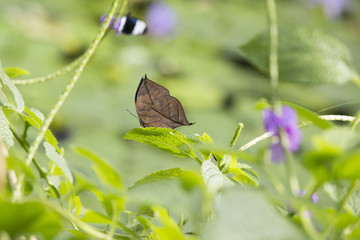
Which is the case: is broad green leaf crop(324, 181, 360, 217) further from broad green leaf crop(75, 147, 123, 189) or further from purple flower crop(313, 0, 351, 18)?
purple flower crop(313, 0, 351, 18)

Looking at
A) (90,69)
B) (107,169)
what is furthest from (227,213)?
(90,69)

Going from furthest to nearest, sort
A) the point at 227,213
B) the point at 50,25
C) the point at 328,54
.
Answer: the point at 50,25 → the point at 328,54 → the point at 227,213

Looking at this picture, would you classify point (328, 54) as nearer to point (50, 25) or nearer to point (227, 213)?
point (227, 213)

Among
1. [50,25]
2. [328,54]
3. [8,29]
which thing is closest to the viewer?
[328,54]

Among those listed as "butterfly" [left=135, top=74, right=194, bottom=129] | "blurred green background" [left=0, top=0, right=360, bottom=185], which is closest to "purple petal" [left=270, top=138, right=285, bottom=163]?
"butterfly" [left=135, top=74, right=194, bottom=129]

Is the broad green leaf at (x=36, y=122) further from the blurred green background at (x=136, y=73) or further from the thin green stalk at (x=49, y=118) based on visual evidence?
the blurred green background at (x=136, y=73)
